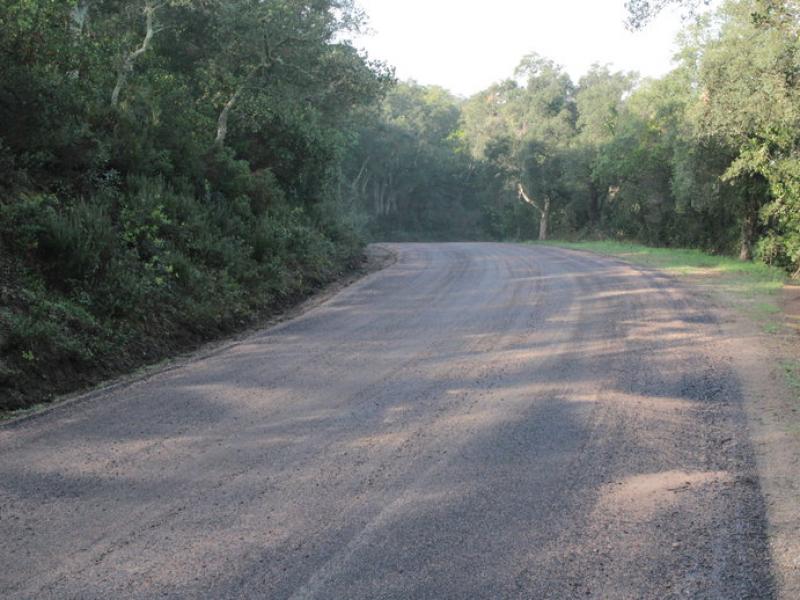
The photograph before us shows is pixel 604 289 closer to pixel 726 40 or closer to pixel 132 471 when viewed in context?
pixel 726 40

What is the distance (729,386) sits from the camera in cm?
742

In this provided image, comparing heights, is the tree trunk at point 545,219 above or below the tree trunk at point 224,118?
below

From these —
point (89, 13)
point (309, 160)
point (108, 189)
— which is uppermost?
point (89, 13)

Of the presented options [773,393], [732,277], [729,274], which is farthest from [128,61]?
[729,274]

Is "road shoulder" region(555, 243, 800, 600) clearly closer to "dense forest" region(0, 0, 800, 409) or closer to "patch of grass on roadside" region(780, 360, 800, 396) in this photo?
"patch of grass on roadside" region(780, 360, 800, 396)

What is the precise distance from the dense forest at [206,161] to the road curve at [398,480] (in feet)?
5.29

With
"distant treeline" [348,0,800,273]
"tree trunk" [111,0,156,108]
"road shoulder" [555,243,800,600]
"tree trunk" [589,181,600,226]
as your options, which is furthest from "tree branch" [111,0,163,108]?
"tree trunk" [589,181,600,226]

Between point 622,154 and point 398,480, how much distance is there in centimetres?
3607

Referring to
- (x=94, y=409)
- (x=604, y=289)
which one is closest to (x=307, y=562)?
(x=94, y=409)

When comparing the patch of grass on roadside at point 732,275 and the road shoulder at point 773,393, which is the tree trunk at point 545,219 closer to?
the patch of grass on roadside at point 732,275

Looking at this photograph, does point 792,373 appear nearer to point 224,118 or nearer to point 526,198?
point 224,118

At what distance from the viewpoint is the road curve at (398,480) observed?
3693 mm

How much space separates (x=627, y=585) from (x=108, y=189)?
10.1m

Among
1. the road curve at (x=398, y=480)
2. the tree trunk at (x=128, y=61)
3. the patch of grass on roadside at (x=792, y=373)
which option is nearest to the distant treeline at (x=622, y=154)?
the patch of grass on roadside at (x=792, y=373)
